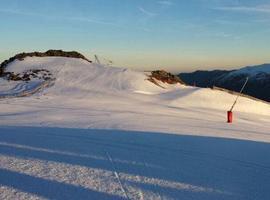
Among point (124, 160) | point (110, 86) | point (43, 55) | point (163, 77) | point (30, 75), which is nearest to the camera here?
point (124, 160)

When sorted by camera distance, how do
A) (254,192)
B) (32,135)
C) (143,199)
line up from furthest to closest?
(32,135) → (254,192) → (143,199)


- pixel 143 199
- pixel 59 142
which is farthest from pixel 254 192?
pixel 59 142

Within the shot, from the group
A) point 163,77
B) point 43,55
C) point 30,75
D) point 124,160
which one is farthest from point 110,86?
point 124,160

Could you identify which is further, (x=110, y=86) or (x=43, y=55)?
(x=43, y=55)

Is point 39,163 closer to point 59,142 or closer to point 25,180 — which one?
point 25,180

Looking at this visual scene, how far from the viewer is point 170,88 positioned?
33188 mm

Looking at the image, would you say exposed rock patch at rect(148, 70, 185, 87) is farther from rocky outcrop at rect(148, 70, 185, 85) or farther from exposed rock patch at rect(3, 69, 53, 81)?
exposed rock patch at rect(3, 69, 53, 81)

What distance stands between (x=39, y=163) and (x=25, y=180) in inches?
36.8

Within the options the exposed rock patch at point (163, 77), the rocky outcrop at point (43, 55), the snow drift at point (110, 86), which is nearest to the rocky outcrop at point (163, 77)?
the exposed rock patch at point (163, 77)

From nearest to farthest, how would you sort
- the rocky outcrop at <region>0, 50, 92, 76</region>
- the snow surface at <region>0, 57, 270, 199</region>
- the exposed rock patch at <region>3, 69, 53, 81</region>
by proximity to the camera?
the snow surface at <region>0, 57, 270, 199</region> < the exposed rock patch at <region>3, 69, 53, 81</region> < the rocky outcrop at <region>0, 50, 92, 76</region>

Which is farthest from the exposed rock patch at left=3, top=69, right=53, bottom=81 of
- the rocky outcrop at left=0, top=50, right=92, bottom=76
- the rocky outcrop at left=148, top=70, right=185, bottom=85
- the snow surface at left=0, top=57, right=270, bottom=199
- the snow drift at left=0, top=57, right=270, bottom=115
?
the snow surface at left=0, top=57, right=270, bottom=199

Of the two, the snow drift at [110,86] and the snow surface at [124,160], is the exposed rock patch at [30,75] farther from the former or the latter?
the snow surface at [124,160]

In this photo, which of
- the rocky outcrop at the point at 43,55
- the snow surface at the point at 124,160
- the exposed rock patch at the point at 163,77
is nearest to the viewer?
the snow surface at the point at 124,160

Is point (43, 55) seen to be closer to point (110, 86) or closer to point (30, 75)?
point (30, 75)
